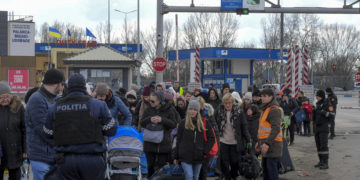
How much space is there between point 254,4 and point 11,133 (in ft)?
41.7

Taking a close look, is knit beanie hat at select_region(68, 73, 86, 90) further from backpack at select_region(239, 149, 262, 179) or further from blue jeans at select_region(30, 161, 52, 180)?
backpack at select_region(239, 149, 262, 179)

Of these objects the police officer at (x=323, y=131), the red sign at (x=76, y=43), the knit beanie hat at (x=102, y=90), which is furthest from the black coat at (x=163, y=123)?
the red sign at (x=76, y=43)

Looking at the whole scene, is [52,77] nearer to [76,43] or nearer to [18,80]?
[18,80]

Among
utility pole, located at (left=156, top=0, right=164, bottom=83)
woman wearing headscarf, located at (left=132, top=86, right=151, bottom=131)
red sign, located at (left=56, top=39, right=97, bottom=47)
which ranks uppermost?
red sign, located at (left=56, top=39, right=97, bottom=47)

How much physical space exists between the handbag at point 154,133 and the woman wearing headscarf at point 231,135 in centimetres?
140

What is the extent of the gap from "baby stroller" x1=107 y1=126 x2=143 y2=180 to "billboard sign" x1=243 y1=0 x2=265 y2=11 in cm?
1252

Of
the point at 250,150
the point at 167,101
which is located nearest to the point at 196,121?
the point at 167,101

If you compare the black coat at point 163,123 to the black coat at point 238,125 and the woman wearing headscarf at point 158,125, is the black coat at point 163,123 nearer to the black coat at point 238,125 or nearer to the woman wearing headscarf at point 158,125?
the woman wearing headscarf at point 158,125

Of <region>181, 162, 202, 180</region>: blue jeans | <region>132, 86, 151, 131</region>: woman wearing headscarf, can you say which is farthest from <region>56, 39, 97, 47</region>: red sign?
<region>181, 162, 202, 180</region>: blue jeans

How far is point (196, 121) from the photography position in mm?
7020

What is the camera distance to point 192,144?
273 inches

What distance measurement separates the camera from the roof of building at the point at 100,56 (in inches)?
751

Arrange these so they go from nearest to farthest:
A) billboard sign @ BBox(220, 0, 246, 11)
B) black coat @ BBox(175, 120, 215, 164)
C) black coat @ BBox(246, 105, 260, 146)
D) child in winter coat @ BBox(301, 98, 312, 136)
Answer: black coat @ BBox(175, 120, 215, 164) → black coat @ BBox(246, 105, 260, 146) → child in winter coat @ BBox(301, 98, 312, 136) → billboard sign @ BBox(220, 0, 246, 11)

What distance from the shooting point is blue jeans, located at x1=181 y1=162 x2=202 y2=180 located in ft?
22.8
